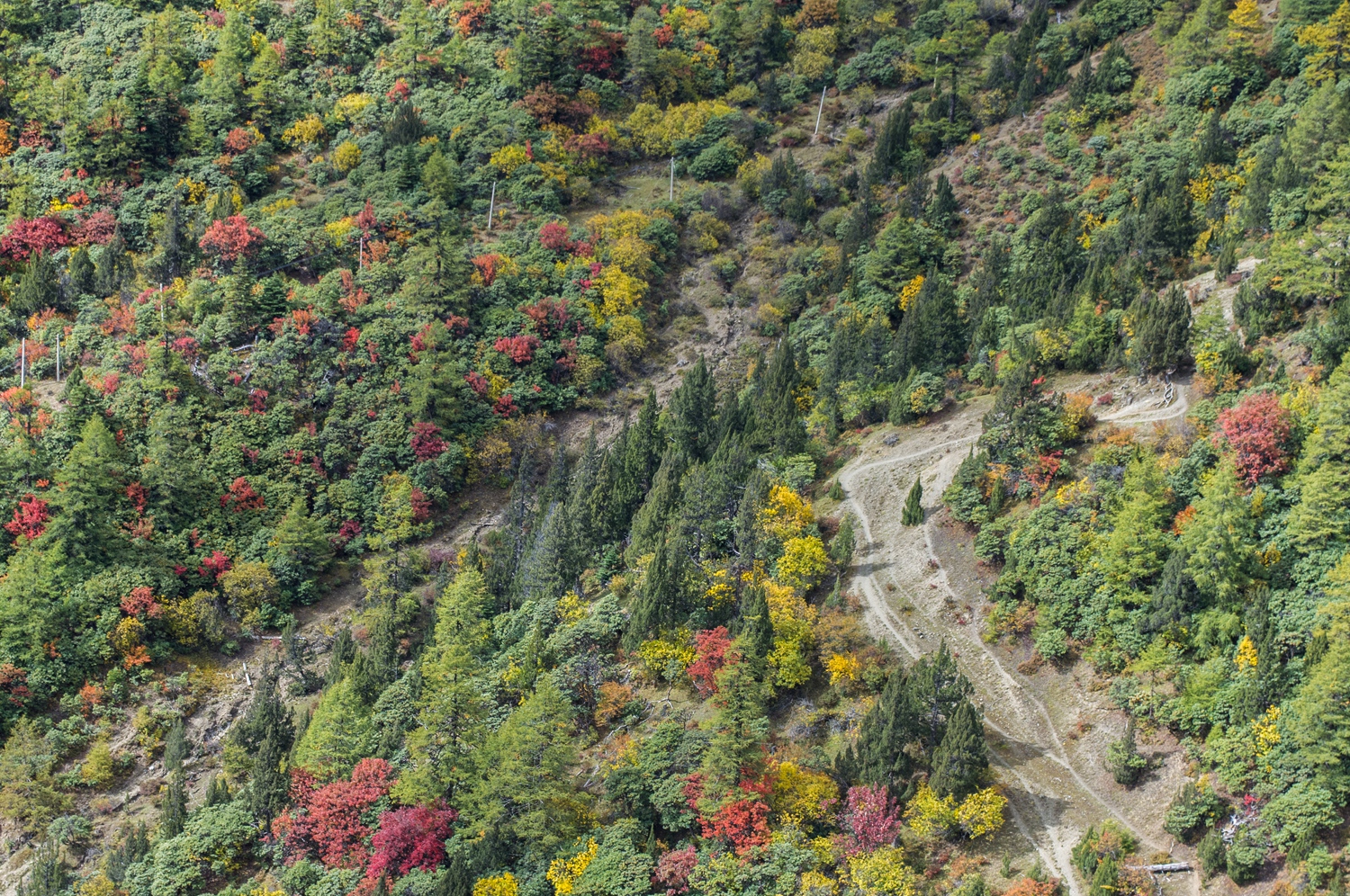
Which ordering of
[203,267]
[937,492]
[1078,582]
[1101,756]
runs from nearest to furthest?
1. [1101,756]
2. [1078,582]
3. [937,492]
4. [203,267]

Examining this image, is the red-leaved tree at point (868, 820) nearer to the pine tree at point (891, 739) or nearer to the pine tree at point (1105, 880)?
the pine tree at point (891, 739)

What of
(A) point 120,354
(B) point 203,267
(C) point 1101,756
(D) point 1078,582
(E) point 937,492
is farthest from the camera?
(B) point 203,267

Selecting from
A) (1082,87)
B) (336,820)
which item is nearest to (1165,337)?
(1082,87)

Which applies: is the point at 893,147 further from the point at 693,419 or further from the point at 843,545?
the point at 843,545

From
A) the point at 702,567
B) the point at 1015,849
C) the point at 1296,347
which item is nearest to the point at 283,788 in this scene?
the point at 702,567

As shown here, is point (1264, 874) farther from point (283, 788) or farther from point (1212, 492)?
Answer: point (283, 788)

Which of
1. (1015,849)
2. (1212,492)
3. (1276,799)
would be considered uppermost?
(1212,492)
